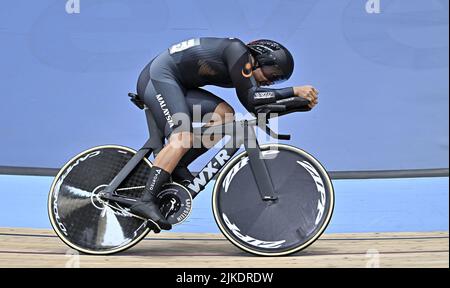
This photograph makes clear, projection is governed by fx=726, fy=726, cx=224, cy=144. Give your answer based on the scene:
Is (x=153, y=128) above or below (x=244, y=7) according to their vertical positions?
below

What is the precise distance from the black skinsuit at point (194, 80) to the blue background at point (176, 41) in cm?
213

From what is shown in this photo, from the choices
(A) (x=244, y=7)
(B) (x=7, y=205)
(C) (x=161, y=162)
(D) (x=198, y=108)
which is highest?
(A) (x=244, y=7)

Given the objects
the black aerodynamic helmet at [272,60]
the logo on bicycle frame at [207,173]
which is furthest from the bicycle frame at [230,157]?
the black aerodynamic helmet at [272,60]

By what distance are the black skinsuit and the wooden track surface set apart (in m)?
0.61

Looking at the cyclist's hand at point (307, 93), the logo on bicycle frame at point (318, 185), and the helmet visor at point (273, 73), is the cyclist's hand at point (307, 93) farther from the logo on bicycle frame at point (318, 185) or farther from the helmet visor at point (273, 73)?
the logo on bicycle frame at point (318, 185)

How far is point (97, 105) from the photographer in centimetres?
559

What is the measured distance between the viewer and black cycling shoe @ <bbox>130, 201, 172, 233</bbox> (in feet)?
10.9

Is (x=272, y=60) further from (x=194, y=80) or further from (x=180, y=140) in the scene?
(x=180, y=140)

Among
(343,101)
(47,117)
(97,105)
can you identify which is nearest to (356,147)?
(343,101)

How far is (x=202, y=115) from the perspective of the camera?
3482mm
